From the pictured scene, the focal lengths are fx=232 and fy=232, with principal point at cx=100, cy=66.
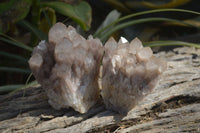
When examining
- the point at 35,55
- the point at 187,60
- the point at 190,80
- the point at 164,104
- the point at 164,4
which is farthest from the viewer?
the point at 164,4

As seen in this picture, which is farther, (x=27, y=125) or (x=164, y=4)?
(x=164, y=4)

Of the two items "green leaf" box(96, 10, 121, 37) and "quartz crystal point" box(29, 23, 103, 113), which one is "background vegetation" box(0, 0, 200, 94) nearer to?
"green leaf" box(96, 10, 121, 37)

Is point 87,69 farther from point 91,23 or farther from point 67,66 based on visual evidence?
point 91,23

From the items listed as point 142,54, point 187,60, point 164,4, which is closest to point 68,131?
point 142,54

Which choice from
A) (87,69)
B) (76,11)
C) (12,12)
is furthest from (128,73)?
(12,12)

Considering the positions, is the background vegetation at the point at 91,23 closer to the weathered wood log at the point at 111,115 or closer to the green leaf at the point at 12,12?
the green leaf at the point at 12,12

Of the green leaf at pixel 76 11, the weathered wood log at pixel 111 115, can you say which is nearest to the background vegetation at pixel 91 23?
the green leaf at pixel 76 11

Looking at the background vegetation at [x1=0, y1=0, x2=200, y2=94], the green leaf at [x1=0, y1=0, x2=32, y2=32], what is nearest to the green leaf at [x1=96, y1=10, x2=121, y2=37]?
the background vegetation at [x1=0, y1=0, x2=200, y2=94]

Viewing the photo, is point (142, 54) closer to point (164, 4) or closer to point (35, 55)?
point (35, 55)
